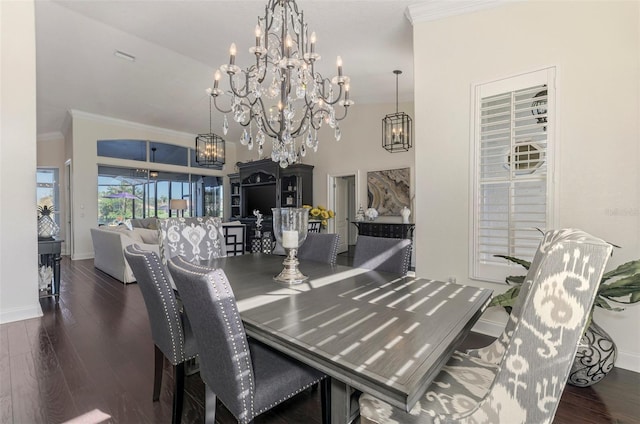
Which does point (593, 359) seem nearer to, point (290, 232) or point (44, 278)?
point (290, 232)

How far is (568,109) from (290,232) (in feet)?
7.67

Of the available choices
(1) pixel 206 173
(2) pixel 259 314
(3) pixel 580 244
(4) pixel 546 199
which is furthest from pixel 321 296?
(1) pixel 206 173

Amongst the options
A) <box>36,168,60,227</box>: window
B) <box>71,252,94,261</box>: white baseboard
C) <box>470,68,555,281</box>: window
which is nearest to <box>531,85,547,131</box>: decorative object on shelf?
<box>470,68,555,281</box>: window

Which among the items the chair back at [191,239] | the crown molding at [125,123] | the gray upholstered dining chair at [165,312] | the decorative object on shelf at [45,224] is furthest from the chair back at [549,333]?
the crown molding at [125,123]

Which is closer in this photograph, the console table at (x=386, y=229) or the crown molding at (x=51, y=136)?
the console table at (x=386, y=229)

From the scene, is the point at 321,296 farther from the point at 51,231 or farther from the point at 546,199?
the point at 51,231

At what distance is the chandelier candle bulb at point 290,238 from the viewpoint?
189 centimetres

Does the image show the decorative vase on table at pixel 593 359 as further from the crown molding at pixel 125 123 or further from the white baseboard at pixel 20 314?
the crown molding at pixel 125 123

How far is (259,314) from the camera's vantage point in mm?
1302

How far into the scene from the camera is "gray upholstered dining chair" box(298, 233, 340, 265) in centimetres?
261

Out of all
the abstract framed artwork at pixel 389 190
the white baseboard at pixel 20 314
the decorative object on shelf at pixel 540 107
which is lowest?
the white baseboard at pixel 20 314

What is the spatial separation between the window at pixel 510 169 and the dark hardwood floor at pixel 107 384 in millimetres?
859

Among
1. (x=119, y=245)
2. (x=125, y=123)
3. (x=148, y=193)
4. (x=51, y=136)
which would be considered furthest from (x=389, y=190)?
(x=51, y=136)

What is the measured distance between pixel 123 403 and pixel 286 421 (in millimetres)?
1018
